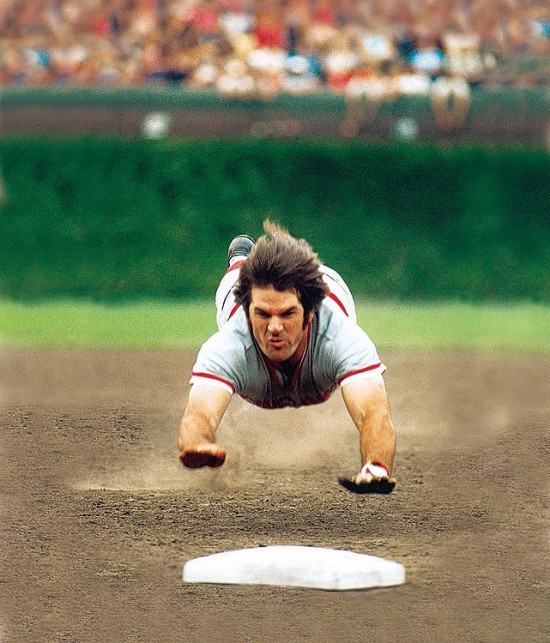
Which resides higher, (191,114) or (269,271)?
(191,114)

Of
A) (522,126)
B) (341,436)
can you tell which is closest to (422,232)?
(522,126)

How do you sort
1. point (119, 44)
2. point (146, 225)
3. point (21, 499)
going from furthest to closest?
point (119, 44) → point (146, 225) → point (21, 499)

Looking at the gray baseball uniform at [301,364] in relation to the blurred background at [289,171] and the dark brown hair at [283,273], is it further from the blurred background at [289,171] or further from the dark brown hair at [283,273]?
the blurred background at [289,171]

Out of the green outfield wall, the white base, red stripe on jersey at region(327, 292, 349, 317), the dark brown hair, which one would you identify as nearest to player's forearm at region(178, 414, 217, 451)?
the white base

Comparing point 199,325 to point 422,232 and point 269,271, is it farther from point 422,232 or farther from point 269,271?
point 269,271

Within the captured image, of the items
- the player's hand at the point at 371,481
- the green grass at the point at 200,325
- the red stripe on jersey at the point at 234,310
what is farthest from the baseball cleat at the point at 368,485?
the green grass at the point at 200,325

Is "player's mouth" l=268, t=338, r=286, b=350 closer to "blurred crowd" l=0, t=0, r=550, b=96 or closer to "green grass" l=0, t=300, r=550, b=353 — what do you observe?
"green grass" l=0, t=300, r=550, b=353

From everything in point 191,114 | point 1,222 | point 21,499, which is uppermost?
point 191,114
